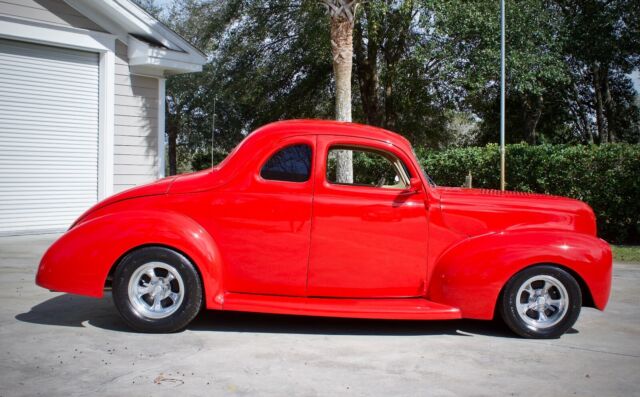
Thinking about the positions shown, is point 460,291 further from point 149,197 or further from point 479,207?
point 149,197

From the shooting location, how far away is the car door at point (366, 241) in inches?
225

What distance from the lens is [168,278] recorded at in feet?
18.5

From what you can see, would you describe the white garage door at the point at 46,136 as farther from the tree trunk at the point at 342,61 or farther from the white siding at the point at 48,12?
the tree trunk at the point at 342,61

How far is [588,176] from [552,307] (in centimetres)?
800

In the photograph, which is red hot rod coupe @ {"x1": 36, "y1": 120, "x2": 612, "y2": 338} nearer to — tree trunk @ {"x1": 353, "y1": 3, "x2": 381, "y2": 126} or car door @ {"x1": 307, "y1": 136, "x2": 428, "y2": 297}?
car door @ {"x1": 307, "y1": 136, "x2": 428, "y2": 297}

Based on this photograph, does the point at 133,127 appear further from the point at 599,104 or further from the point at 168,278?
the point at 599,104

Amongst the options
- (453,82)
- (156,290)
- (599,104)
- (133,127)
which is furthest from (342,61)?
(599,104)

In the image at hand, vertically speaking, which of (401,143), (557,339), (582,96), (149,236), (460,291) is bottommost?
(557,339)

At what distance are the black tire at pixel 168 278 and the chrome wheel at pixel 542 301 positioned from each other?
2.86 meters

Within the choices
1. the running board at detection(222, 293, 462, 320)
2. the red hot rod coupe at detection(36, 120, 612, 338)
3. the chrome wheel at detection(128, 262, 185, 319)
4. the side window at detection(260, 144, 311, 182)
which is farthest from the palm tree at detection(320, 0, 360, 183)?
the chrome wheel at detection(128, 262, 185, 319)

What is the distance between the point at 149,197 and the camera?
580 cm

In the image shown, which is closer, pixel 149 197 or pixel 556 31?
pixel 149 197

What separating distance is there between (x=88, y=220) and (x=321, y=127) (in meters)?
2.28

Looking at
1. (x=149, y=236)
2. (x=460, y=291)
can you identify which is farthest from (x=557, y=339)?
(x=149, y=236)
